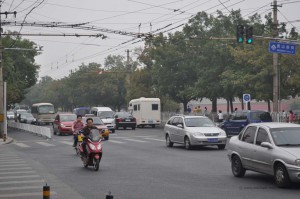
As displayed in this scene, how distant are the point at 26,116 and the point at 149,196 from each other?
6507 cm

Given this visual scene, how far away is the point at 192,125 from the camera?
2523cm

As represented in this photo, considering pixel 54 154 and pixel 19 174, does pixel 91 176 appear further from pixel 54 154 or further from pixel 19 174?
pixel 54 154

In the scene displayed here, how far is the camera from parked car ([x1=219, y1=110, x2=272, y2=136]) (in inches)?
1310

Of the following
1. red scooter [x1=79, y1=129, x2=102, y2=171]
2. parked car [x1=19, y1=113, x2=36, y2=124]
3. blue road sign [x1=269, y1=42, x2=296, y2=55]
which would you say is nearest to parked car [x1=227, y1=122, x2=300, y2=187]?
red scooter [x1=79, y1=129, x2=102, y2=171]

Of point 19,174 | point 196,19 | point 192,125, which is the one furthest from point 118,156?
point 196,19

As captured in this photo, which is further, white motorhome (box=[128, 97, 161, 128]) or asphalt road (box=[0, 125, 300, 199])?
white motorhome (box=[128, 97, 161, 128])

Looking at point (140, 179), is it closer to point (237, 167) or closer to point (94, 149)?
point (237, 167)

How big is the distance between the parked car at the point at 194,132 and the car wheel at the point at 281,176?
38.8ft

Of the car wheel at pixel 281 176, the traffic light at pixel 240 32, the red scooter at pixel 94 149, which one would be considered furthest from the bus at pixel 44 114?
the car wheel at pixel 281 176

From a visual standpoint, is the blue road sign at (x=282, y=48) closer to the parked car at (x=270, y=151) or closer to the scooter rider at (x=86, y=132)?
the scooter rider at (x=86, y=132)

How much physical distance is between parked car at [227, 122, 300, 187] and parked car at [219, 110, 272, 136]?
62.9 feet

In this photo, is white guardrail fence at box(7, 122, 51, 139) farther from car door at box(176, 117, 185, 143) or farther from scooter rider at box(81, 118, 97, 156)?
scooter rider at box(81, 118, 97, 156)

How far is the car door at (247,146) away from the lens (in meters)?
13.4

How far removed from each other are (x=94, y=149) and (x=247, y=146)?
4991mm
